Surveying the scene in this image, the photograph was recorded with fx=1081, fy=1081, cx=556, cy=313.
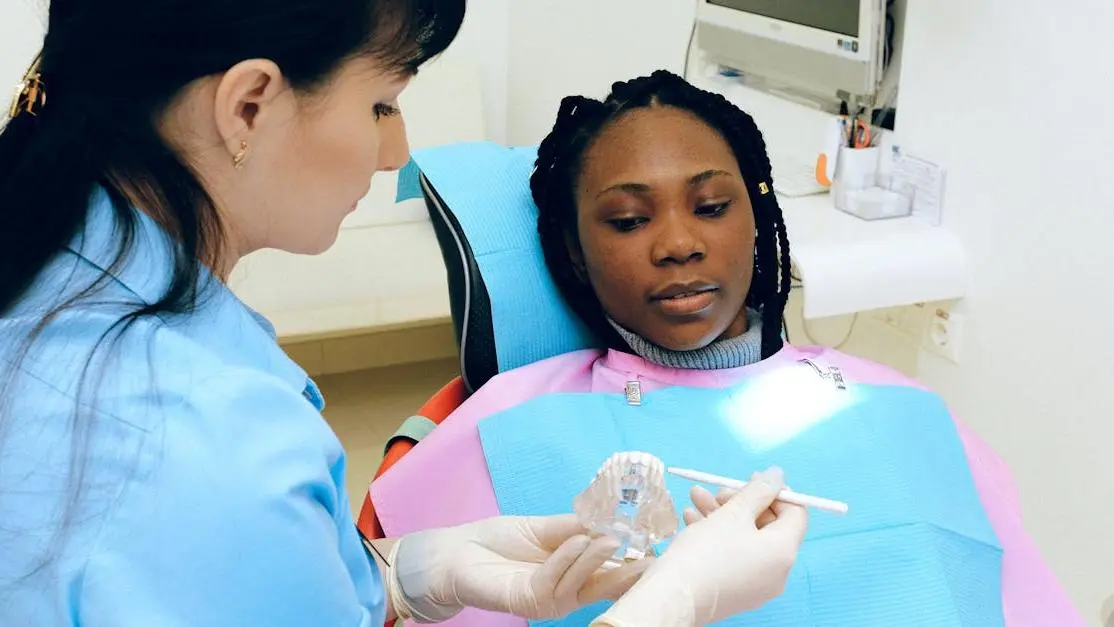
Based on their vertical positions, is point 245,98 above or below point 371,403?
above

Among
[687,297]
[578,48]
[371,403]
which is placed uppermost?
[687,297]

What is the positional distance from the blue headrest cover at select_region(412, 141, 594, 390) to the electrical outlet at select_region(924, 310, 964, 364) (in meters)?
0.81

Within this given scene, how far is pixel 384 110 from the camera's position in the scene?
34.8 inches

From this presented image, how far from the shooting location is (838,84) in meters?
2.27

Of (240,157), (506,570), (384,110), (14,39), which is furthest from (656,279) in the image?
(14,39)

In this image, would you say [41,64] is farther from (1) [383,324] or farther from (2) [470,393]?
(1) [383,324]

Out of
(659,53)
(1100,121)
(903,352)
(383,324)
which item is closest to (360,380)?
(383,324)

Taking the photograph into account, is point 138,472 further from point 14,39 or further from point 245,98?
point 14,39

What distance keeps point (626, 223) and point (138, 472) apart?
3.00 feet

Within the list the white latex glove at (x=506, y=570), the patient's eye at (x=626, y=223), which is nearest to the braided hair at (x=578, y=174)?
the patient's eye at (x=626, y=223)

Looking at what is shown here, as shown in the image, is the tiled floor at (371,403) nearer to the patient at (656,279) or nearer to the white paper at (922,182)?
the patient at (656,279)

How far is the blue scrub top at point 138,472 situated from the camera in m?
0.69

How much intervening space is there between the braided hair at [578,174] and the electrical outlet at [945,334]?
1.88 ft

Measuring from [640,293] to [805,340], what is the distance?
3.89 ft
